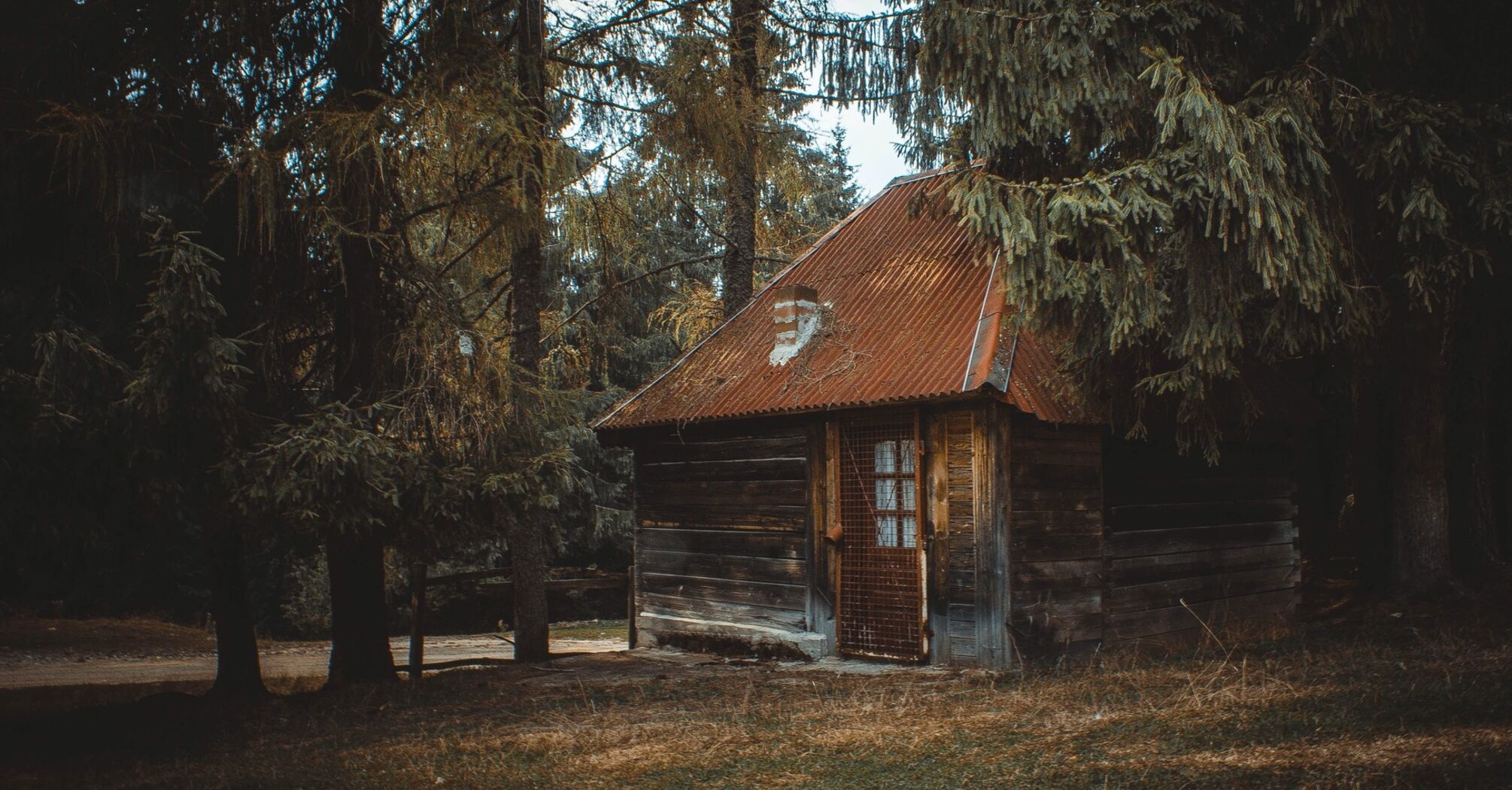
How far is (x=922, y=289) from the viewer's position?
12359 millimetres

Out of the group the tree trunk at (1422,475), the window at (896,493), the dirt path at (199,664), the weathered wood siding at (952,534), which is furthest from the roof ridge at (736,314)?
the tree trunk at (1422,475)

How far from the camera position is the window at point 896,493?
36.2 feet

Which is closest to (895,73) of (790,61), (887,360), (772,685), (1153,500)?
(790,61)

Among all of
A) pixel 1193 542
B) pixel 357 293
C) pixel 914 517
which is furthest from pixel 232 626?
pixel 1193 542

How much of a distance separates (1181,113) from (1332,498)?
964 cm

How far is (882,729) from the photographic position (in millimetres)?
7367

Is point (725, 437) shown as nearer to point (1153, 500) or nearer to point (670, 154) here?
point (670, 154)

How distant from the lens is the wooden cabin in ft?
34.2

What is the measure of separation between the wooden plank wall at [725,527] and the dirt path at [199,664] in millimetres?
2070

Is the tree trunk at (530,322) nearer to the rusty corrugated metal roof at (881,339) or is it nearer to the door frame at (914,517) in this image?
the rusty corrugated metal roof at (881,339)

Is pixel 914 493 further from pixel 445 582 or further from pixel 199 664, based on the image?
pixel 199 664

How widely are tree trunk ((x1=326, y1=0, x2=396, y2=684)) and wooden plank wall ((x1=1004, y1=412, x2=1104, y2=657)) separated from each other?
5.87 metres

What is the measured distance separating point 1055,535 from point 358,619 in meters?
6.88

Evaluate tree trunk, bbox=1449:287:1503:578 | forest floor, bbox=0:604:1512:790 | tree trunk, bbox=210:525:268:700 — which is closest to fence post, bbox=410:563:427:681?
forest floor, bbox=0:604:1512:790
